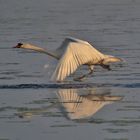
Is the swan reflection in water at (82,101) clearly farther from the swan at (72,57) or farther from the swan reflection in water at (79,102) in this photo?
the swan at (72,57)

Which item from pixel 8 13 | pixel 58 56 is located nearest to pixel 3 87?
pixel 58 56

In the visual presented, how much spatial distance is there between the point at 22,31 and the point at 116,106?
521 inches

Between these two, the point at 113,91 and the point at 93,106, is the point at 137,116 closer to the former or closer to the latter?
the point at 93,106

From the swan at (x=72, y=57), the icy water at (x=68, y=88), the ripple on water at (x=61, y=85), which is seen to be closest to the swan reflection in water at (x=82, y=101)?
the icy water at (x=68, y=88)

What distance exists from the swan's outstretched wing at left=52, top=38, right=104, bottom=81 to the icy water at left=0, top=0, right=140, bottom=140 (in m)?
0.41

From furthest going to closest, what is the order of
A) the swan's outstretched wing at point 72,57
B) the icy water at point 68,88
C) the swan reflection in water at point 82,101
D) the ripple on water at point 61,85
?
1. the ripple on water at point 61,85
2. the swan's outstretched wing at point 72,57
3. the swan reflection in water at point 82,101
4. the icy water at point 68,88

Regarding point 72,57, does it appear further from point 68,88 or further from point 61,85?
point 61,85

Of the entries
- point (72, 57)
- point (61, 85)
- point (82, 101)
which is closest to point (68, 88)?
point (61, 85)

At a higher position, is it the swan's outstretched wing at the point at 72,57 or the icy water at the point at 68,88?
the swan's outstretched wing at the point at 72,57

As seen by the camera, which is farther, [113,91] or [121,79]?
[121,79]

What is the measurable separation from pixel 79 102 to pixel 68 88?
190cm

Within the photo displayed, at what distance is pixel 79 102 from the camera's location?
13.2m

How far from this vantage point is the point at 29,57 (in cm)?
1975

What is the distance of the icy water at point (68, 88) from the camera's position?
426 inches
